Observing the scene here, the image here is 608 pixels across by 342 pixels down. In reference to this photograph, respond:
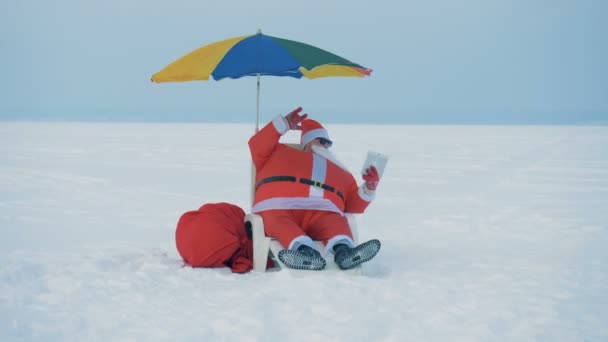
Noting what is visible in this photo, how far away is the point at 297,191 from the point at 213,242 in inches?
27.5

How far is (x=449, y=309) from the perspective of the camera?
3.51m

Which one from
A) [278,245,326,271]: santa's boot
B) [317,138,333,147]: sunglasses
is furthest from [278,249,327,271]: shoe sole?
[317,138,333,147]: sunglasses

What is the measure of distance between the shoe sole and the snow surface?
8 centimetres

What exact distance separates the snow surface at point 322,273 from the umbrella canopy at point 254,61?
1.35 m

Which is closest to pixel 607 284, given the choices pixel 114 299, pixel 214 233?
pixel 214 233

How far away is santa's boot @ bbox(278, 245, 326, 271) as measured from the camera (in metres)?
4.10

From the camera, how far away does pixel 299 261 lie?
411 centimetres

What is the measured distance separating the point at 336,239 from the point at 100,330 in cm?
182

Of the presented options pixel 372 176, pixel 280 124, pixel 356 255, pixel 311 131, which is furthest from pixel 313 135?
pixel 356 255

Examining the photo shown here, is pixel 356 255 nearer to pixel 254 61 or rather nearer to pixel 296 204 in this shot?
pixel 296 204

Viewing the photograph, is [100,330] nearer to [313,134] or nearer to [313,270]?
[313,270]

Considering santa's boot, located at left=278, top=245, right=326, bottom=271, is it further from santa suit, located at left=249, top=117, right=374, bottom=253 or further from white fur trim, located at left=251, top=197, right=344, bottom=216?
white fur trim, located at left=251, top=197, right=344, bottom=216

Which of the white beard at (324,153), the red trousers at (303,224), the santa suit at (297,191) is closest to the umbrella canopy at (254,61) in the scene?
the santa suit at (297,191)

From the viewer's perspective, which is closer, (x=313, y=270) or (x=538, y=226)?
(x=313, y=270)
